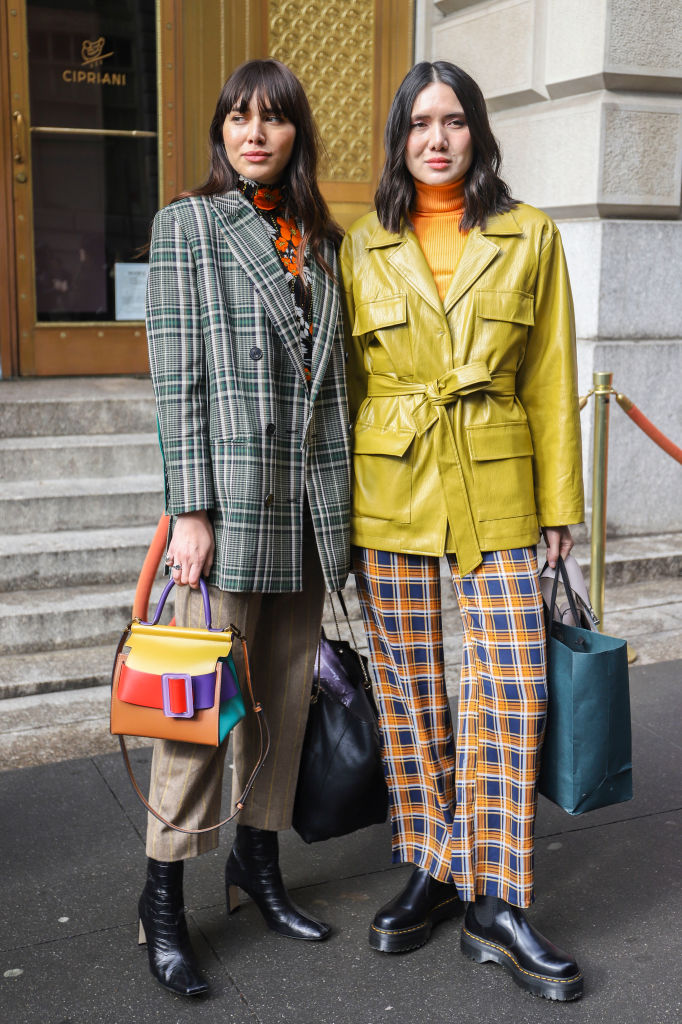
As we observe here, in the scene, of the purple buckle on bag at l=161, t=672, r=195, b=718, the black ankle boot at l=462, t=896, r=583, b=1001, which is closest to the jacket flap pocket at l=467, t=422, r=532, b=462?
the purple buckle on bag at l=161, t=672, r=195, b=718

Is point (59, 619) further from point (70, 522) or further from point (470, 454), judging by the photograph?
point (470, 454)

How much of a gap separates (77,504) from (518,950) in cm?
327

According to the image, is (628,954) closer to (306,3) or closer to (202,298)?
(202,298)

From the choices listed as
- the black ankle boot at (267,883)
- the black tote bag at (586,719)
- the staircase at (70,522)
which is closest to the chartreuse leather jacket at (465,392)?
the black tote bag at (586,719)

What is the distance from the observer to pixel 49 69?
616 cm

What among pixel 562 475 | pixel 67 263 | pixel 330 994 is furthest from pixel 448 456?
pixel 67 263

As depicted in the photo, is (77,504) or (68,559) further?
(77,504)

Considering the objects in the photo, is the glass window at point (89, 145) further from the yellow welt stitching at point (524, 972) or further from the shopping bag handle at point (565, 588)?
the yellow welt stitching at point (524, 972)

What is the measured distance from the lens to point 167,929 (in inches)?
96.7

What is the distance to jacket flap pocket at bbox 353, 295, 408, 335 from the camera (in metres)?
2.41

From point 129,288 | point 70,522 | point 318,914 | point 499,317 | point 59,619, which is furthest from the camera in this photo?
point 129,288

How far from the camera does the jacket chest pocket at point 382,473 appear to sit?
2434 mm

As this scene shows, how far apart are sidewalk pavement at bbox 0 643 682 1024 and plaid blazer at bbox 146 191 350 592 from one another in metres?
0.91

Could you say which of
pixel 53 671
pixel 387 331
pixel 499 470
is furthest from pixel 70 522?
pixel 499 470
